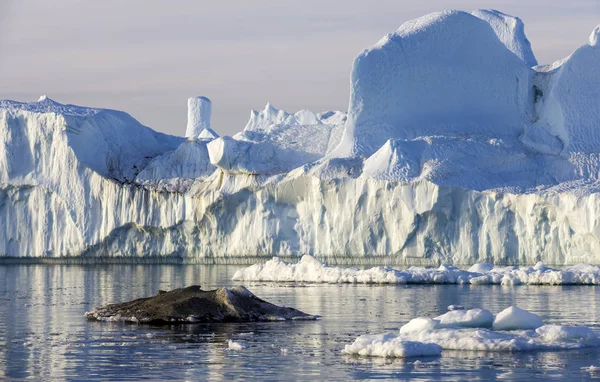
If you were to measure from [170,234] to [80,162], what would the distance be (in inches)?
170

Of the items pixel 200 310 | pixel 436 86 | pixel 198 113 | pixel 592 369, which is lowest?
pixel 592 369

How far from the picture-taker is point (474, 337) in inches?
501

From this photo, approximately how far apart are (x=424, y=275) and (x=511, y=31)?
1892 cm

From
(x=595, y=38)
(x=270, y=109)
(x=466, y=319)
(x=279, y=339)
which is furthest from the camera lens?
(x=270, y=109)

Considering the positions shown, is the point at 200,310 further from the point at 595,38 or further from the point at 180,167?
the point at 180,167

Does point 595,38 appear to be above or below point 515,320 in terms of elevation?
above

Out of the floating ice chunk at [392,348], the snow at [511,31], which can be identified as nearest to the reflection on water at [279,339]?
the floating ice chunk at [392,348]

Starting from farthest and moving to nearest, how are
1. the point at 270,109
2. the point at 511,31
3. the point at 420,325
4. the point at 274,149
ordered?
the point at 270,109, the point at 511,31, the point at 274,149, the point at 420,325

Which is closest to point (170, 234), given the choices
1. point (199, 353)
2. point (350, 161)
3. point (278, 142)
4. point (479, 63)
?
point (278, 142)

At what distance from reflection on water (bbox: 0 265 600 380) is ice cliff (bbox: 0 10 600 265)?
7.67 m

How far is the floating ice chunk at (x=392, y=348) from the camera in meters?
12.1

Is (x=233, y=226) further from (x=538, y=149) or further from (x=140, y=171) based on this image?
(x=538, y=149)

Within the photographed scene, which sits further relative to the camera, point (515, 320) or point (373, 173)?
point (373, 173)

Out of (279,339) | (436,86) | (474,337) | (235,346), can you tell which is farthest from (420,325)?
(436,86)
